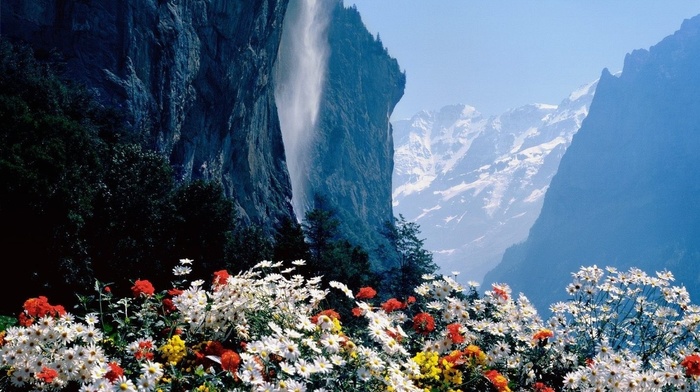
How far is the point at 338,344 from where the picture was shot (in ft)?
13.9

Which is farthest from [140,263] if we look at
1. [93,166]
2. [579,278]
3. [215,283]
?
[579,278]

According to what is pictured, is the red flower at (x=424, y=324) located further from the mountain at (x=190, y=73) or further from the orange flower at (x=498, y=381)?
the mountain at (x=190, y=73)

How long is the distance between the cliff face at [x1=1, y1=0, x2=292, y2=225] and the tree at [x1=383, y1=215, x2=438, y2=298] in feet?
62.5

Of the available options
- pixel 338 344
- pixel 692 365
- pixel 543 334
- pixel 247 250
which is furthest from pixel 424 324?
pixel 247 250

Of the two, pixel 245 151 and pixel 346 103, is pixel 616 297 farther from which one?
pixel 346 103

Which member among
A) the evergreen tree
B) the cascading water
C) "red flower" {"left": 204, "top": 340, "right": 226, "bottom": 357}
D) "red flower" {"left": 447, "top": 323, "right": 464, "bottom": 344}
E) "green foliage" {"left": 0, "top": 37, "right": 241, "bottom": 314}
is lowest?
"red flower" {"left": 204, "top": 340, "right": 226, "bottom": 357}

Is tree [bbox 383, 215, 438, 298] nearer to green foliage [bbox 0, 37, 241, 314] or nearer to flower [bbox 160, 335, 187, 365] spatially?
green foliage [bbox 0, 37, 241, 314]

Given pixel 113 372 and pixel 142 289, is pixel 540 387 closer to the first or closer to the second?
pixel 113 372

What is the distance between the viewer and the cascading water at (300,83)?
98988 millimetres

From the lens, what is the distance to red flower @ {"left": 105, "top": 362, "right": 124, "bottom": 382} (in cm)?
385

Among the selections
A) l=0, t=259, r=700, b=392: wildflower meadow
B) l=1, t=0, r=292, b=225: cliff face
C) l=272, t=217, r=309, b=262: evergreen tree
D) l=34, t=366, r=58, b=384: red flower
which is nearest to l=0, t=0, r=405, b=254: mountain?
l=1, t=0, r=292, b=225: cliff face

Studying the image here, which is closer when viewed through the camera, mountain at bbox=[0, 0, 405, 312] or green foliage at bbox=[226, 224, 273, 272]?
mountain at bbox=[0, 0, 405, 312]

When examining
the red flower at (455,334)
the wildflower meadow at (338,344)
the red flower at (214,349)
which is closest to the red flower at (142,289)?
the wildflower meadow at (338,344)

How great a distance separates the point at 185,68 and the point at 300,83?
6730cm
